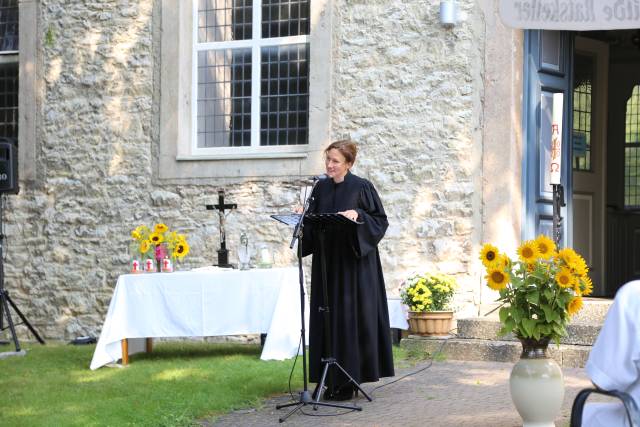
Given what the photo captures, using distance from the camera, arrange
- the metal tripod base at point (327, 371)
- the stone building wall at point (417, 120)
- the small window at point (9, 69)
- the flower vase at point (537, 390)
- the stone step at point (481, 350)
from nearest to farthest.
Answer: the flower vase at point (537, 390)
the metal tripod base at point (327, 371)
the stone step at point (481, 350)
the stone building wall at point (417, 120)
the small window at point (9, 69)

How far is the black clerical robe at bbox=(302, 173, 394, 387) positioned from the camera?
7.20 m

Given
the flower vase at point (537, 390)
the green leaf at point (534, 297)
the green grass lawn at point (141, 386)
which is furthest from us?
the green grass lawn at point (141, 386)

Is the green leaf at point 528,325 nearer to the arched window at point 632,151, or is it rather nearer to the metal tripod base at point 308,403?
the metal tripod base at point 308,403

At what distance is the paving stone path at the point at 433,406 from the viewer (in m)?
6.48

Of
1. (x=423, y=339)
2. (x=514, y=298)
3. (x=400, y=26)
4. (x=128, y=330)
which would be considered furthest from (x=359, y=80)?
(x=514, y=298)

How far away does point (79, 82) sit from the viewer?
12.4 m

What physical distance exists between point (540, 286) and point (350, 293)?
1766 mm

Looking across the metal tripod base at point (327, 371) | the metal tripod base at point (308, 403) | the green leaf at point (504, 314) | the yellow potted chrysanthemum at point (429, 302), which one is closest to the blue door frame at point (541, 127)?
the yellow potted chrysanthemum at point (429, 302)

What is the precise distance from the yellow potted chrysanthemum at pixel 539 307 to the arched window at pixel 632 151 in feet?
27.0

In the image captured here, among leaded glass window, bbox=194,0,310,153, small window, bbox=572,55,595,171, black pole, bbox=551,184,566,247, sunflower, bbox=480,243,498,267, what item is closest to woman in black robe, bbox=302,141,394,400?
sunflower, bbox=480,243,498,267

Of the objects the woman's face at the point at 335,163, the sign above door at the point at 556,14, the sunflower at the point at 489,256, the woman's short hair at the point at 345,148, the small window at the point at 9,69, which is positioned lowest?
the sunflower at the point at 489,256

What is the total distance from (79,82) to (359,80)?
3349 mm

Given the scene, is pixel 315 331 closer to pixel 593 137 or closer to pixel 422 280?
pixel 422 280

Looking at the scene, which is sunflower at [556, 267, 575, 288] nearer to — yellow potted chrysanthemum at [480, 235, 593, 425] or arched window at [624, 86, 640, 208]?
yellow potted chrysanthemum at [480, 235, 593, 425]
